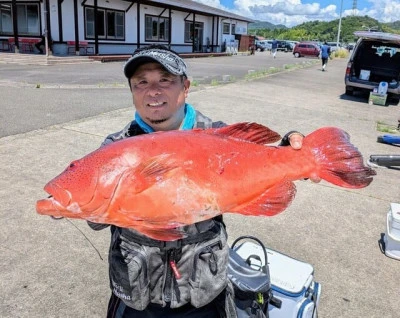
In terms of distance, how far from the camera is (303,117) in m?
9.91

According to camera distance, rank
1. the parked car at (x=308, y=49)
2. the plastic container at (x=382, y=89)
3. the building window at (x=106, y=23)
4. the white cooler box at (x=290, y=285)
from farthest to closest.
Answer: the parked car at (x=308, y=49)
the building window at (x=106, y=23)
the plastic container at (x=382, y=89)
the white cooler box at (x=290, y=285)

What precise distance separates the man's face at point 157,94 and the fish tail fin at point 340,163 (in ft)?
2.23

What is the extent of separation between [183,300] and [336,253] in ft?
7.66

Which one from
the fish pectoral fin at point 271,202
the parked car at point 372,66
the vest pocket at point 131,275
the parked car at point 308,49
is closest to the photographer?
the fish pectoral fin at point 271,202

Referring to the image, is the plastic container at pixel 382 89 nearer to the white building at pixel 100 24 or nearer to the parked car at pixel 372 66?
the parked car at pixel 372 66

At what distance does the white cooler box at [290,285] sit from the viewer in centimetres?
234

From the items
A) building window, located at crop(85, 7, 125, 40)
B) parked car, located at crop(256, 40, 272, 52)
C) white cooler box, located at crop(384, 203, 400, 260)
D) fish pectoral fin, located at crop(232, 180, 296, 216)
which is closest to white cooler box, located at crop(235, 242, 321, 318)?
fish pectoral fin, located at crop(232, 180, 296, 216)

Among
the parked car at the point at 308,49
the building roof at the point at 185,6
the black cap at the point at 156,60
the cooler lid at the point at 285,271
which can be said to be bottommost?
the cooler lid at the point at 285,271

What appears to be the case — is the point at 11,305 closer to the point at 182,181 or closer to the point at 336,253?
the point at 182,181

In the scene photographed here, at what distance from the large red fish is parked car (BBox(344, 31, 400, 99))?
13742mm

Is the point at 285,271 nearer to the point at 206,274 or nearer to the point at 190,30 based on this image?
the point at 206,274

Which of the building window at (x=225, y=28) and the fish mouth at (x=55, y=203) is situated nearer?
the fish mouth at (x=55, y=203)

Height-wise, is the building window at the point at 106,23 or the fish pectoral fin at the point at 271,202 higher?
the building window at the point at 106,23

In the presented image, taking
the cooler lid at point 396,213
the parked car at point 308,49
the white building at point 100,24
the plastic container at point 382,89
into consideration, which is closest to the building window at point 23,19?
the white building at point 100,24
